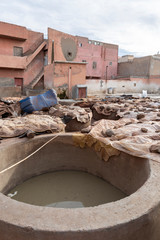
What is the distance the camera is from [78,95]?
47.6 feet

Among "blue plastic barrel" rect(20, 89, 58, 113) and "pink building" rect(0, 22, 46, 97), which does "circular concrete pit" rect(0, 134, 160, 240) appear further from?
"pink building" rect(0, 22, 46, 97)

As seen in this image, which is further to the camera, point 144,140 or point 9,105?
point 9,105

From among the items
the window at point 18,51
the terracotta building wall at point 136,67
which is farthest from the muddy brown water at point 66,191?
the terracotta building wall at point 136,67

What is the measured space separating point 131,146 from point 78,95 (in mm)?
11612

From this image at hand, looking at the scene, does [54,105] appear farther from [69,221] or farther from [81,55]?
[81,55]

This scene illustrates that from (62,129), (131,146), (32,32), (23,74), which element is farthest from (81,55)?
(131,146)

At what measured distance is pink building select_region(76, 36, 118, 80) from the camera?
21.5 metres

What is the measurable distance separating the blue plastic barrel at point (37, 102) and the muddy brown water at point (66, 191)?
308 centimetres

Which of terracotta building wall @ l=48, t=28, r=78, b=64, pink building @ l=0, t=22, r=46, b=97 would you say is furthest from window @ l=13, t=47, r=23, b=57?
terracotta building wall @ l=48, t=28, r=78, b=64

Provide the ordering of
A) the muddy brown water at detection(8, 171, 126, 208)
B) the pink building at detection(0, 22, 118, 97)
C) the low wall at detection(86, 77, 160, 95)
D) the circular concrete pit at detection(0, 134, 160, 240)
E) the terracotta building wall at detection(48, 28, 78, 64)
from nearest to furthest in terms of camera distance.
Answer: the circular concrete pit at detection(0, 134, 160, 240) < the muddy brown water at detection(8, 171, 126, 208) < the pink building at detection(0, 22, 118, 97) < the low wall at detection(86, 77, 160, 95) < the terracotta building wall at detection(48, 28, 78, 64)

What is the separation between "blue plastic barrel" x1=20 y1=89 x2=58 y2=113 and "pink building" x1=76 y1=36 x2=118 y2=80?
15.0m

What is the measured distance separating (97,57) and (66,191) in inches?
859

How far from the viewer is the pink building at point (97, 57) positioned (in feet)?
70.6

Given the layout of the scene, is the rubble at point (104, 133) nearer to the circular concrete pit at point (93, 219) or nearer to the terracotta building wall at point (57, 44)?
the circular concrete pit at point (93, 219)
